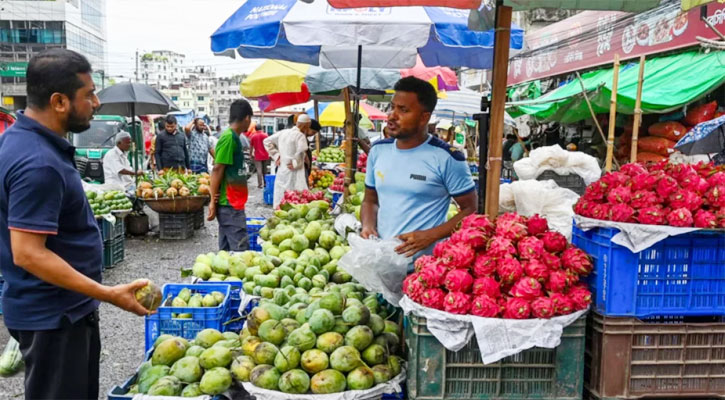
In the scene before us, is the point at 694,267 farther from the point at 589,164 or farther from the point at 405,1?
the point at 589,164

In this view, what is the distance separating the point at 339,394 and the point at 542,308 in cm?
107

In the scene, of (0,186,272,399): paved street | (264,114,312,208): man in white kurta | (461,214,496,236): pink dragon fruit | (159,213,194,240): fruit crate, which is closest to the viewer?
(461,214,496,236): pink dragon fruit

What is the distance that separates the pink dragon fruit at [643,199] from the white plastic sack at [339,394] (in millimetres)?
1504

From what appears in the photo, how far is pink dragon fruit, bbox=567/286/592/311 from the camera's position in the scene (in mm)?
2736

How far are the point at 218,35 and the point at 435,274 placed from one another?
3.41 metres

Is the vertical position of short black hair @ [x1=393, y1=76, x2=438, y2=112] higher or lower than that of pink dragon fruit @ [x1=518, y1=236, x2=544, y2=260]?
higher

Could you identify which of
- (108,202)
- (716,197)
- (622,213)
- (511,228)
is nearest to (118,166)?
(108,202)

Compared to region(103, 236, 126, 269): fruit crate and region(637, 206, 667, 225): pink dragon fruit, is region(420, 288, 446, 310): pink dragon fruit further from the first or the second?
region(103, 236, 126, 269): fruit crate

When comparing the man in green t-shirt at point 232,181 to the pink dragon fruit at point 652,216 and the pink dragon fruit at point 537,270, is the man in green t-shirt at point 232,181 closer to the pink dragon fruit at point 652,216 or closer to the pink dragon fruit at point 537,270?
the pink dragon fruit at point 537,270

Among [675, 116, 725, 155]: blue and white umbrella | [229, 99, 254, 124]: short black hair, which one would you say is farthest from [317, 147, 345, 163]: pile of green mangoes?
[675, 116, 725, 155]: blue and white umbrella

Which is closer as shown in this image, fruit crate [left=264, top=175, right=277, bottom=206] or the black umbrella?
the black umbrella

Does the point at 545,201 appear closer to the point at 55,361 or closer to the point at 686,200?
the point at 686,200

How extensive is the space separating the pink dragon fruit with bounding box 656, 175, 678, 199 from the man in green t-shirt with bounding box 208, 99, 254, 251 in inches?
176

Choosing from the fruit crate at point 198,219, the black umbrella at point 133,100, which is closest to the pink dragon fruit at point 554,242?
the fruit crate at point 198,219
